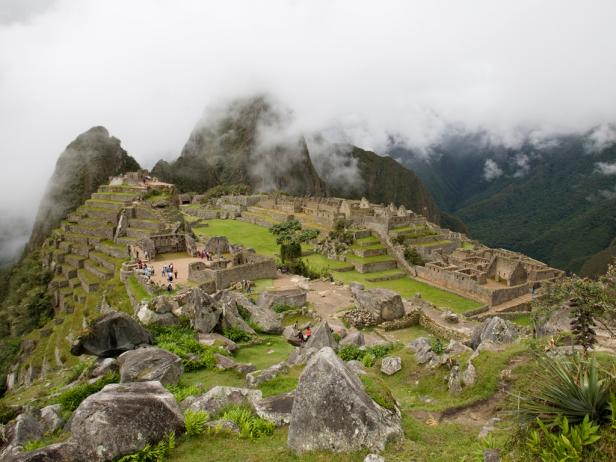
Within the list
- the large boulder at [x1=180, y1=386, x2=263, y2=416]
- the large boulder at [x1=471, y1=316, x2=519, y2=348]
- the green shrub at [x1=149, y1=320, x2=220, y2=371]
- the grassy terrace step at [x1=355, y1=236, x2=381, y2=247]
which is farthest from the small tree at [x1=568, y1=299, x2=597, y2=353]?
the grassy terrace step at [x1=355, y1=236, x2=381, y2=247]

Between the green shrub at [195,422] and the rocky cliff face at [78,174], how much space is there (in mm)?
80460

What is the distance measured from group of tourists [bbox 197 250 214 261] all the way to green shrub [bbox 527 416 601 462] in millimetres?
27169

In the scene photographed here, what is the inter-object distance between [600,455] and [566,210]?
382ft

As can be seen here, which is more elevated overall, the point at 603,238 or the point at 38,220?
the point at 38,220

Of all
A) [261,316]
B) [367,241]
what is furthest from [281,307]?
[367,241]

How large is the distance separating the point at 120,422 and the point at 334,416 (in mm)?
3016

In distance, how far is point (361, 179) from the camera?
7008 inches

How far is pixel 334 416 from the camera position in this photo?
6031 mm

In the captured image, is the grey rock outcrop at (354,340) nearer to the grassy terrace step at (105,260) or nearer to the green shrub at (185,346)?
the green shrub at (185,346)

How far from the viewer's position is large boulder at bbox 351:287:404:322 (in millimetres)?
17906

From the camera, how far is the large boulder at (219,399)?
8.01 m

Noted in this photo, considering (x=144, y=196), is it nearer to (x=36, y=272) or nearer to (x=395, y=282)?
(x=36, y=272)

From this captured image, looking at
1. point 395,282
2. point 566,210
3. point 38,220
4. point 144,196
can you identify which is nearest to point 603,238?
point 566,210

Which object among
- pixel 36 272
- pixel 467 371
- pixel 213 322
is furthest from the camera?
pixel 36 272
